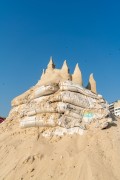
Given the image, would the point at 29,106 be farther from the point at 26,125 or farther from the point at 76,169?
the point at 76,169

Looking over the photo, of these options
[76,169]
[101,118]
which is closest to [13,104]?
[101,118]

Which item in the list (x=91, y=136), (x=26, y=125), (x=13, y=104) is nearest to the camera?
(x=91, y=136)

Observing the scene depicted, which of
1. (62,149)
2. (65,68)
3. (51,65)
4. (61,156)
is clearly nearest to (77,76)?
(65,68)

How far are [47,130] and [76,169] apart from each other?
8.95 feet

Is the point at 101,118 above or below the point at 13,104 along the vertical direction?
below

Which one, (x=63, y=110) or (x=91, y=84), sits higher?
(x=91, y=84)

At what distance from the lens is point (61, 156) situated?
29.8 feet

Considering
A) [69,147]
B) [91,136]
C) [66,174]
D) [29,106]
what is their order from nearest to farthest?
[66,174]
[69,147]
[91,136]
[29,106]

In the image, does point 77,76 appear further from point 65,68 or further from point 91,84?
point 91,84

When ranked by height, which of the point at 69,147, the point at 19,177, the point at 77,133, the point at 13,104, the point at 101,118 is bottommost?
the point at 19,177

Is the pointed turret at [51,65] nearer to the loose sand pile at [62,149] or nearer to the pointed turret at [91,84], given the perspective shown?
the loose sand pile at [62,149]

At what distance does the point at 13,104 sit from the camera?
14.1 metres

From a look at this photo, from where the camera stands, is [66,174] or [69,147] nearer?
[66,174]

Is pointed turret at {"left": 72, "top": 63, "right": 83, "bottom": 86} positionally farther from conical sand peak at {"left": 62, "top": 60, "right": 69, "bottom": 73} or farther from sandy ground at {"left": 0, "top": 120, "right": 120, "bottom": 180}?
sandy ground at {"left": 0, "top": 120, "right": 120, "bottom": 180}
